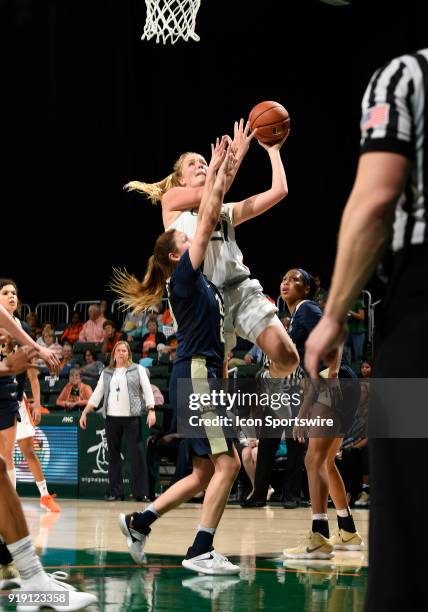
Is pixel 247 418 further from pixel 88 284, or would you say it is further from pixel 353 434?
pixel 88 284

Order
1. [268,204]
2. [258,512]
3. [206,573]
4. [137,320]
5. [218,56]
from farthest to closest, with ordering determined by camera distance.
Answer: [218,56] < [137,320] < [258,512] < [268,204] < [206,573]

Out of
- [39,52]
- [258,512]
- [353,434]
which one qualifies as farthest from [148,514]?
[39,52]

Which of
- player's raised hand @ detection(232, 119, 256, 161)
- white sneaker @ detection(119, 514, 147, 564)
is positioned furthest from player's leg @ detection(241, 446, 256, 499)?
player's raised hand @ detection(232, 119, 256, 161)

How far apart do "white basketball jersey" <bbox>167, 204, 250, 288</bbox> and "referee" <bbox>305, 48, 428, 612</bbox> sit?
375cm

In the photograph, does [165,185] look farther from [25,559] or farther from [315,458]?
[25,559]

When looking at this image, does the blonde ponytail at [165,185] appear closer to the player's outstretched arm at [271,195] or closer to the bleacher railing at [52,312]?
the player's outstretched arm at [271,195]

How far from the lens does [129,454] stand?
11852 millimetres

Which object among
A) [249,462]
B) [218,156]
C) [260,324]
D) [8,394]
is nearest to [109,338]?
[249,462]

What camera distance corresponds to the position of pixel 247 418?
38.2 ft

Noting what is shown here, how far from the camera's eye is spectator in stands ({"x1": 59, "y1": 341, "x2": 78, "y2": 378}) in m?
14.9

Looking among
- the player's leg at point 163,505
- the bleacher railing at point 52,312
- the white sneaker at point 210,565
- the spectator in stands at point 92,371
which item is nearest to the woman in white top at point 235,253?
the player's leg at point 163,505

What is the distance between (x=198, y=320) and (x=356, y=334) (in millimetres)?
7975

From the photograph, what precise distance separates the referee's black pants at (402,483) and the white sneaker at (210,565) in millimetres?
3378

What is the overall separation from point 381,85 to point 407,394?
2.58 ft
